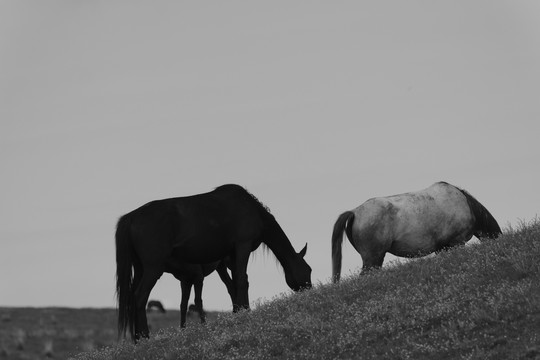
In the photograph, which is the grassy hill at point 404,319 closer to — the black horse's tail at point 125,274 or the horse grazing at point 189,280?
the black horse's tail at point 125,274

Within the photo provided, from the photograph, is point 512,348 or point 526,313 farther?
point 526,313

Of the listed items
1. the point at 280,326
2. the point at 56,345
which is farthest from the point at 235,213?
the point at 56,345

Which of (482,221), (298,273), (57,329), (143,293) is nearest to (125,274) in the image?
(143,293)

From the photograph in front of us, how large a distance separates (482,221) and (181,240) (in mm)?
7392

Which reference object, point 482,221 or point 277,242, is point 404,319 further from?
point 482,221

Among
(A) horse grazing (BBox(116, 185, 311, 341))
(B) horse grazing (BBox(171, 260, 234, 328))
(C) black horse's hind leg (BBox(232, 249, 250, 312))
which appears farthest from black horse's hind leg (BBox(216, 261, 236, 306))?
(C) black horse's hind leg (BBox(232, 249, 250, 312))

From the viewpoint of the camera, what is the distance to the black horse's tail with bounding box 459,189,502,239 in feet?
75.7

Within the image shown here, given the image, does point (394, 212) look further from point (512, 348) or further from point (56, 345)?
point (56, 345)

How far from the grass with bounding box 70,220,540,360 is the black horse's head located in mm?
2294

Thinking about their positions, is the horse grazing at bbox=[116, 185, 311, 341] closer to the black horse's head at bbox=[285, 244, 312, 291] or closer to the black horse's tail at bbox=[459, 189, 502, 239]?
the black horse's head at bbox=[285, 244, 312, 291]

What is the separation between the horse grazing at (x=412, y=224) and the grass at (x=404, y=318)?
2146 mm

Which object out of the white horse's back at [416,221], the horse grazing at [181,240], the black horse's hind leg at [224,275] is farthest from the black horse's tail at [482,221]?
the black horse's hind leg at [224,275]

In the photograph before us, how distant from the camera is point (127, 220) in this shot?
2053cm

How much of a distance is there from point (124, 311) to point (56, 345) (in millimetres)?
17459
